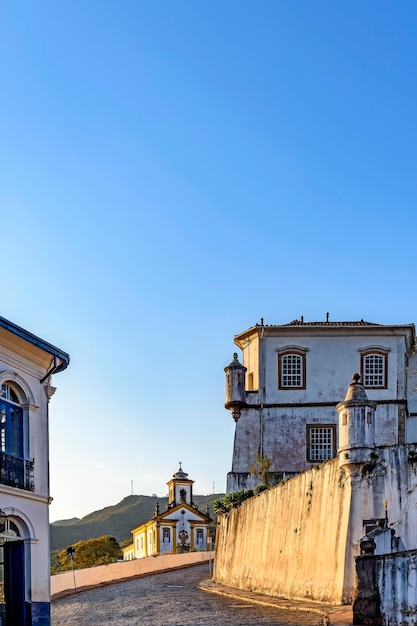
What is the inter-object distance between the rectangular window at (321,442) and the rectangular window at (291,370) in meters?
1.95

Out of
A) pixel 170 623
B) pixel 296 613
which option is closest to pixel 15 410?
pixel 170 623

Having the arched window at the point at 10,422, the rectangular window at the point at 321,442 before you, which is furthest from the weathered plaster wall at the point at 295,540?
the arched window at the point at 10,422

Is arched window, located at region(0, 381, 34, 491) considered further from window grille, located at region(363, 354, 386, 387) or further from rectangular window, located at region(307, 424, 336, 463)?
window grille, located at region(363, 354, 386, 387)

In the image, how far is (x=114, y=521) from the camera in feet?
455

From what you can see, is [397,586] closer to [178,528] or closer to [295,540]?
[295,540]

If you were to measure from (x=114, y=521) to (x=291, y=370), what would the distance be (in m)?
104

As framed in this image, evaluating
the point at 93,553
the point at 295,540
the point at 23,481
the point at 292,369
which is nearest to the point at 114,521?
the point at 93,553

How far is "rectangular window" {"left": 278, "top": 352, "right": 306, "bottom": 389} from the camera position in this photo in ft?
132

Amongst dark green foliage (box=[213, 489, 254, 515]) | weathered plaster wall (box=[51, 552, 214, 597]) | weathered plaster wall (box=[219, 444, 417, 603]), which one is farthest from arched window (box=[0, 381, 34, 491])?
weathered plaster wall (box=[51, 552, 214, 597])

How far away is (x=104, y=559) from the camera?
7319 cm

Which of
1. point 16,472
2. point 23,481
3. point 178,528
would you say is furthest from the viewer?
point 178,528

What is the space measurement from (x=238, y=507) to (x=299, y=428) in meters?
5.92

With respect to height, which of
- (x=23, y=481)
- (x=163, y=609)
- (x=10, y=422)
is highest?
(x=10, y=422)

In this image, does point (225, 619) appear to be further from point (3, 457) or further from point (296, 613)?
point (3, 457)
